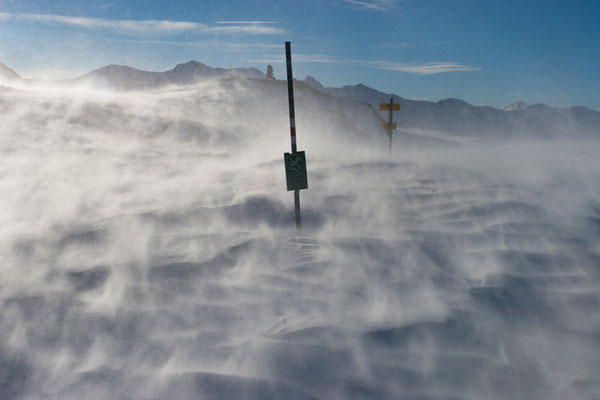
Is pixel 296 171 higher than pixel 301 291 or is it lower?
higher

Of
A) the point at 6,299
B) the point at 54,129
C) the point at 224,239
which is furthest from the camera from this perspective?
the point at 54,129

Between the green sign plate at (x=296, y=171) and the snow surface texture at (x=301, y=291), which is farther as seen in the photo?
the green sign plate at (x=296, y=171)

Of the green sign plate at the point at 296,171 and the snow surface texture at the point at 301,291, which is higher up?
the green sign plate at the point at 296,171

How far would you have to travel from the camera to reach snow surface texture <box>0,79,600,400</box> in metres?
3.46

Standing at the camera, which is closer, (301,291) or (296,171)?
(301,291)

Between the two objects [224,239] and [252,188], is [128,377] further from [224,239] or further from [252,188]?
[252,188]

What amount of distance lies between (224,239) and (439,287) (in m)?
3.64

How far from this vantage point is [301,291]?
194 inches

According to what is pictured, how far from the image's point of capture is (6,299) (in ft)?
16.3

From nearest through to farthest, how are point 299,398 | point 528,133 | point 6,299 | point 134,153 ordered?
point 299,398 < point 6,299 < point 134,153 < point 528,133

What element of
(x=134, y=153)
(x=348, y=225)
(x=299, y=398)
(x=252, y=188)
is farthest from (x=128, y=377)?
(x=134, y=153)

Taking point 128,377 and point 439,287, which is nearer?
point 128,377

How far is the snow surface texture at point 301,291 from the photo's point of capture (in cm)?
346

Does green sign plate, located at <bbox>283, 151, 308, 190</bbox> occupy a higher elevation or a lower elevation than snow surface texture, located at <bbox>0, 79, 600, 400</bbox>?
higher
